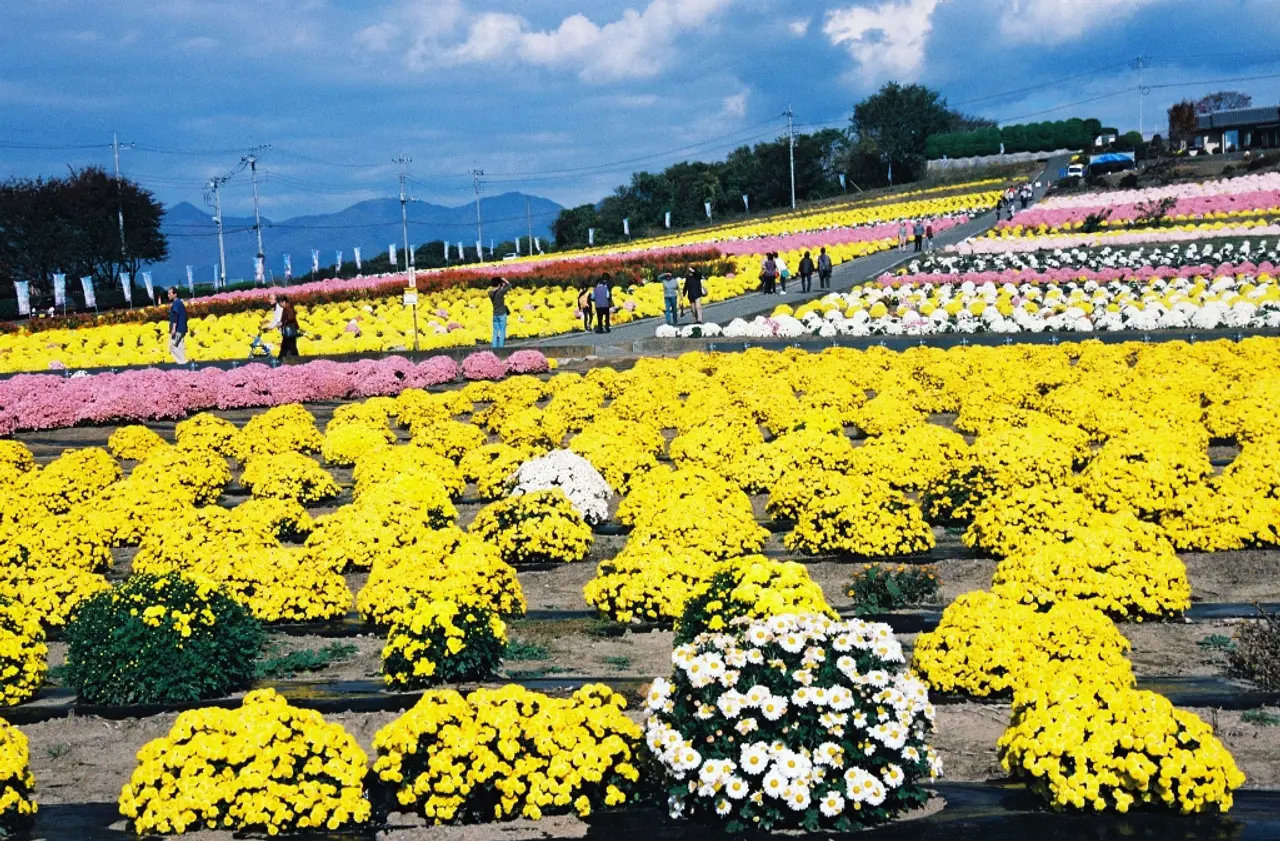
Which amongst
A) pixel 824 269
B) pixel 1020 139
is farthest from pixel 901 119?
pixel 824 269

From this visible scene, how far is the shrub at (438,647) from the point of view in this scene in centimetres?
800

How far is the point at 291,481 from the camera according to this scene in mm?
14633

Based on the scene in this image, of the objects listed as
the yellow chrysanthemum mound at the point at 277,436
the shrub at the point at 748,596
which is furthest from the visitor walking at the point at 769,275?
the shrub at the point at 748,596

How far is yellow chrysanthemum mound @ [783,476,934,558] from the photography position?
432 inches

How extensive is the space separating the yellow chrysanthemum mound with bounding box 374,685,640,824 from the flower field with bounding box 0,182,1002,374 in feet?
67.5

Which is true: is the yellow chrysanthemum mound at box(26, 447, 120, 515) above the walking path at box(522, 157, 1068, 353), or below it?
below

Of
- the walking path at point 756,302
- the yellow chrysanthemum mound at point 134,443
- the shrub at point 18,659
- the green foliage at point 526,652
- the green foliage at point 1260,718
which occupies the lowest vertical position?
the green foliage at point 1260,718

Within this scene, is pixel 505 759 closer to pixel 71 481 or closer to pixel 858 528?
pixel 858 528

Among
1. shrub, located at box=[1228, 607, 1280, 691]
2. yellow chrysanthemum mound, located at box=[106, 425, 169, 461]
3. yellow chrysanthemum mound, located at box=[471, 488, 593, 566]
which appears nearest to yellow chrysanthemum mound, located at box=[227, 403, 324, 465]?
yellow chrysanthemum mound, located at box=[106, 425, 169, 461]

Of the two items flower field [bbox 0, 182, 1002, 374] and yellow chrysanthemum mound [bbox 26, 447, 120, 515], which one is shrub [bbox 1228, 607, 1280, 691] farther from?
flower field [bbox 0, 182, 1002, 374]

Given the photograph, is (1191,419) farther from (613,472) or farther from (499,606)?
(499,606)

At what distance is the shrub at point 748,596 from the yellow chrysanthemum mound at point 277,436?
9.98m

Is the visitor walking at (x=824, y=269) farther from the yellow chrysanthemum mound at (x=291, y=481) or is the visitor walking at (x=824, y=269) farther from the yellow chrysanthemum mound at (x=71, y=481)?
the yellow chrysanthemum mound at (x=71, y=481)

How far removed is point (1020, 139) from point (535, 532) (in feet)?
316
